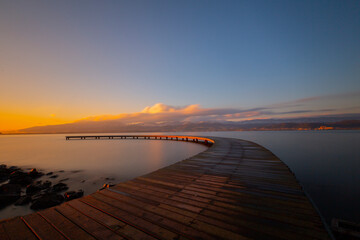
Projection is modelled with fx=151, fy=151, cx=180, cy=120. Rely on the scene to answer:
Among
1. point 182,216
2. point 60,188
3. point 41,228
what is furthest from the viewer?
point 60,188

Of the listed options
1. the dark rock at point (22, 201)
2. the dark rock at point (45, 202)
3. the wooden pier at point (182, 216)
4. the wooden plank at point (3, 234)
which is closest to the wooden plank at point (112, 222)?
the wooden pier at point (182, 216)

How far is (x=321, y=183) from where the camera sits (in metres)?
9.91

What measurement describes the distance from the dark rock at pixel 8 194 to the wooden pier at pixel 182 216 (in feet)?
21.1

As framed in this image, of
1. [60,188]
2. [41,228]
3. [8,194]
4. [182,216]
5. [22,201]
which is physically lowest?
[60,188]

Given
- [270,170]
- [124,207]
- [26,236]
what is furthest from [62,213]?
[270,170]

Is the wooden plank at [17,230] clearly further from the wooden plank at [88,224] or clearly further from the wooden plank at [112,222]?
the wooden plank at [112,222]

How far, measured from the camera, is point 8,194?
24.1 feet

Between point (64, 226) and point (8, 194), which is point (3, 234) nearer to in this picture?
point (64, 226)

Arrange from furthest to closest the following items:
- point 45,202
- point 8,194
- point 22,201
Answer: point 8,194
point 22,201
point 45,202

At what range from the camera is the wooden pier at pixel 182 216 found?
8.54 feet

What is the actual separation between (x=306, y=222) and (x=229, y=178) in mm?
2788

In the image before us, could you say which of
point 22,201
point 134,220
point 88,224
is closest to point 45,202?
point 22,201

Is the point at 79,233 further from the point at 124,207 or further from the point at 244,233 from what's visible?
the point at 244,233

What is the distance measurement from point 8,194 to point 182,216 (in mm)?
9572
